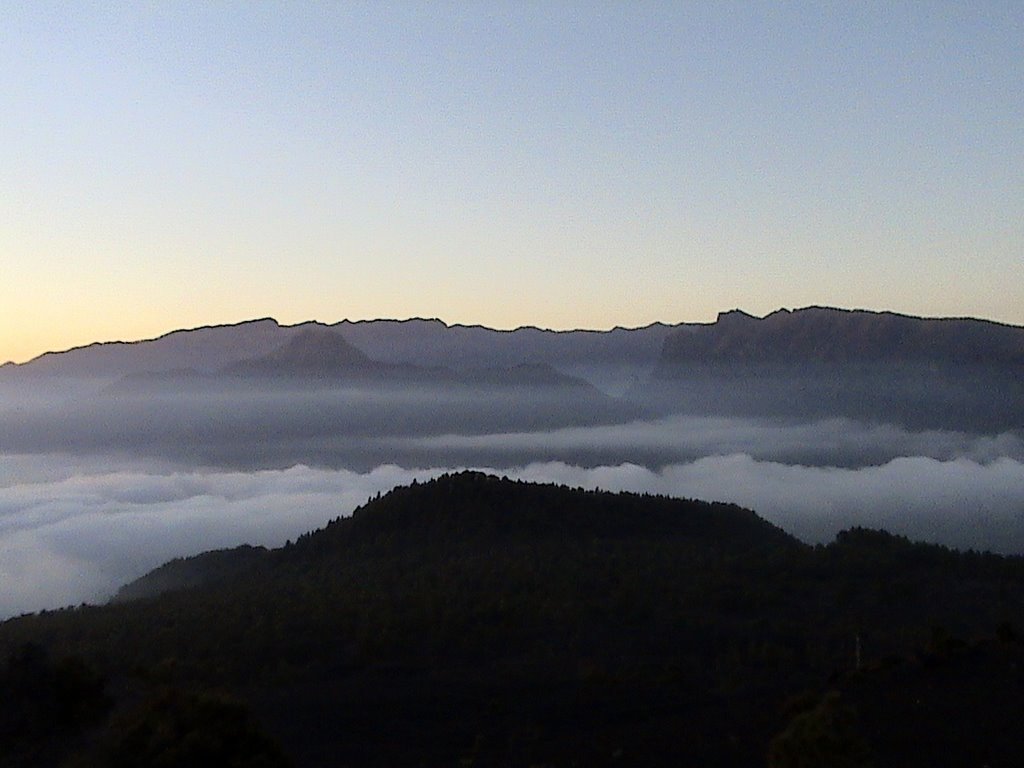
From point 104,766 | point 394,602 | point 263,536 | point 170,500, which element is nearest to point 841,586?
point 394,602

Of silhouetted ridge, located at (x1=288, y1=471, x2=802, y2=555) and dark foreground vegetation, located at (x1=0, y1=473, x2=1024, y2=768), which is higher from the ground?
silhouetted ridge, located at (x1=288, y1=471, x2=802, y2=555)

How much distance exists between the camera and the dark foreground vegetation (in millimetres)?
18062

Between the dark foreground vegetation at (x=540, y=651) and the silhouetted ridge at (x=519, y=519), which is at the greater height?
the silhouetted ridge at (x=519, y=519)

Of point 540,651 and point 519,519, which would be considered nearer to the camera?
point 540,651

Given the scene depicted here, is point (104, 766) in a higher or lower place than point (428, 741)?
higher

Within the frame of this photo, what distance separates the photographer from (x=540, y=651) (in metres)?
34.0

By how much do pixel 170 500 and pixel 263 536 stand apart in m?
52.8

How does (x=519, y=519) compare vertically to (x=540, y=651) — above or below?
above

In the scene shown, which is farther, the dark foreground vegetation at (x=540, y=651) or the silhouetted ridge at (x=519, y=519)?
the silhouetted ridge at (x=519, y=519)

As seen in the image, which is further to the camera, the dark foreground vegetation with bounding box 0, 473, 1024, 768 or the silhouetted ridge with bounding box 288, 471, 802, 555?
the silhouetted ridge with bounding box 288, 471, 802, 555

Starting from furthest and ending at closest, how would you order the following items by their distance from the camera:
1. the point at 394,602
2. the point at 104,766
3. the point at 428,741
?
the point at 394,602, the point at 428,741, the point at 104,766

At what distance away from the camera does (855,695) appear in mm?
20641

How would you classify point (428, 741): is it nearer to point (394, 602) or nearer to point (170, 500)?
point (394, 602)

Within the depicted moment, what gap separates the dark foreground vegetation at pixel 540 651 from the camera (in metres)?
18.1
